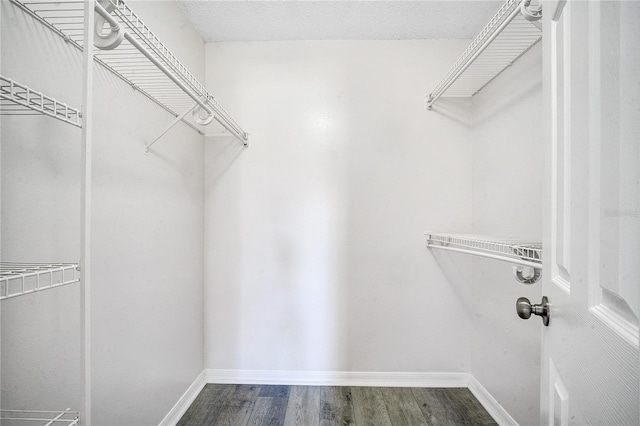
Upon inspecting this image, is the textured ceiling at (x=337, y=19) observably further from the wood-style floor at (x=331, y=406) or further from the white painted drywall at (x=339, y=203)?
the wood-style floor at (x=331, y=406)

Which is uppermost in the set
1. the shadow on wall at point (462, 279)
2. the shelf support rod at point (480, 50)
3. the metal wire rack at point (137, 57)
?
the shelf support rod at point (480, 50)

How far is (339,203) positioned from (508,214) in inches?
37.5

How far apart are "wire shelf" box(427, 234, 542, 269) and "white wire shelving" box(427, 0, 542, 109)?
0.76 meters

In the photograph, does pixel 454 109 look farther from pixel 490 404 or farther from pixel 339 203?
pixel 490 404

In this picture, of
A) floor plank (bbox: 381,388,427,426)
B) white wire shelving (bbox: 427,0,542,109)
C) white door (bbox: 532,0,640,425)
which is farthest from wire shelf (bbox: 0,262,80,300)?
floor plank (bbox: 381,388,427,426)

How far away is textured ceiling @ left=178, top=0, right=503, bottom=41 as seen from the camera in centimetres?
165

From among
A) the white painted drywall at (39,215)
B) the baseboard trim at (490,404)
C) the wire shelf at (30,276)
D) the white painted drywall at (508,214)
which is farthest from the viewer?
the baseboard trim at (490,404)

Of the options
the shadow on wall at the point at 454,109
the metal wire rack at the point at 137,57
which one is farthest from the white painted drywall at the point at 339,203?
the metal wire rack at the point at 137,57

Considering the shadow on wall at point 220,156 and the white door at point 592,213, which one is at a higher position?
the shadow on wall at point 220,156

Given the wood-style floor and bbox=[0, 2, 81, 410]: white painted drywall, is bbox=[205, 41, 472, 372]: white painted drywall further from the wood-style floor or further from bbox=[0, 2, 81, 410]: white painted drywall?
bbox=[0, 2, 81, 410]: white painted drywall

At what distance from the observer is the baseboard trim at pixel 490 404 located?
5.00ft

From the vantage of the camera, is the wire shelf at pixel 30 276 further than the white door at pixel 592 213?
Yes

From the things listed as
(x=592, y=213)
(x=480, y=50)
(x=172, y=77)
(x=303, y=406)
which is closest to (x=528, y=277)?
(x=592, y=213)

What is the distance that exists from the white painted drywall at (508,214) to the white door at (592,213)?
80 cm
